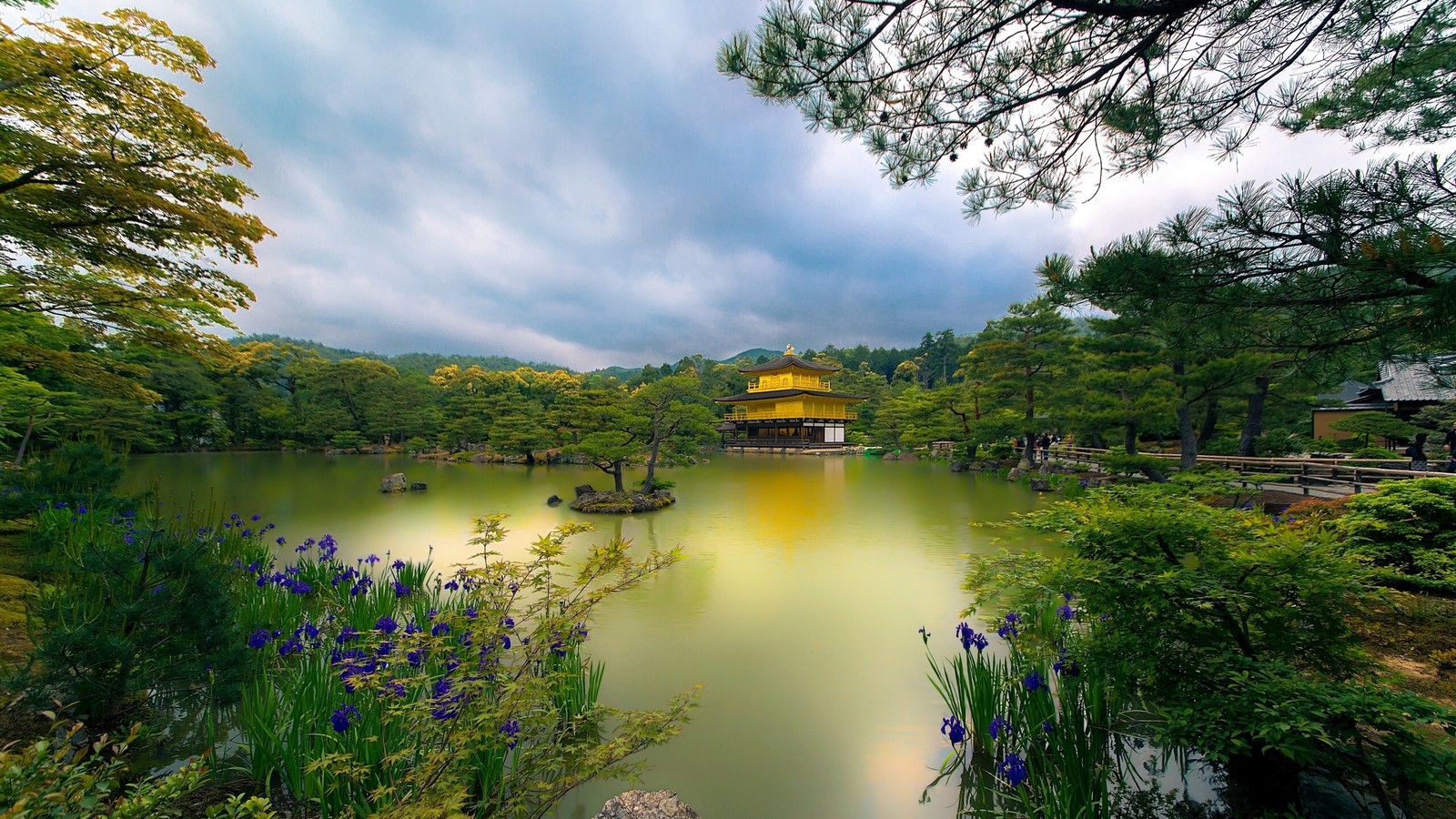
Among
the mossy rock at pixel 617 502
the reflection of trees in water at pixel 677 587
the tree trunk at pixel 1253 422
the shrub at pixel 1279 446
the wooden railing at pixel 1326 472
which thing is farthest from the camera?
the shrub at pixel 1279 446

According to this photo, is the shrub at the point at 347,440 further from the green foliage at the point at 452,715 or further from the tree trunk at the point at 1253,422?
the tree trunk at the point at 1253,422

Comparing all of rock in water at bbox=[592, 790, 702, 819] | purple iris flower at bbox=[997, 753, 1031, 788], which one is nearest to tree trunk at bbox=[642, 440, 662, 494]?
rock in water at bbox=[592, 790, 702, 819]

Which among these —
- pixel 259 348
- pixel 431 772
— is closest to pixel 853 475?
pixel 431 772

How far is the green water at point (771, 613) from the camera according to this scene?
212 centimetres

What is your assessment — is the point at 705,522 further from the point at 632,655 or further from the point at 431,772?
the point at 431,772

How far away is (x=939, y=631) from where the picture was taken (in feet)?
11.6

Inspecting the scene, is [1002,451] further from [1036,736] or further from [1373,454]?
[1036,736]

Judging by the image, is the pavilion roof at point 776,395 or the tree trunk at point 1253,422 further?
the pavilion roof at point 776,395

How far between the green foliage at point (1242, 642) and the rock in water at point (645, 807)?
1.43 meters

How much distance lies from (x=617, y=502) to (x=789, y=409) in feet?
52.0

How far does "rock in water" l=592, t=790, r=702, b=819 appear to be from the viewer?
1.58 m

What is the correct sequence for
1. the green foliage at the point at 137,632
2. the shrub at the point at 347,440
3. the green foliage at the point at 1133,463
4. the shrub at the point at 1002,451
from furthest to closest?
the shrub at the point at 347,440
the shrub at the point at 1002,451
the green foliage at the point at 1133,463
the green foliage at the point at 137,632

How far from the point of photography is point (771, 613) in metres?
3.91

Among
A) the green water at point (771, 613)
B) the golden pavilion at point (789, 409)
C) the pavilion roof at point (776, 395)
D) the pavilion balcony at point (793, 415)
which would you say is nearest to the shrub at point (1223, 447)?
the green water at point (771, 613)
